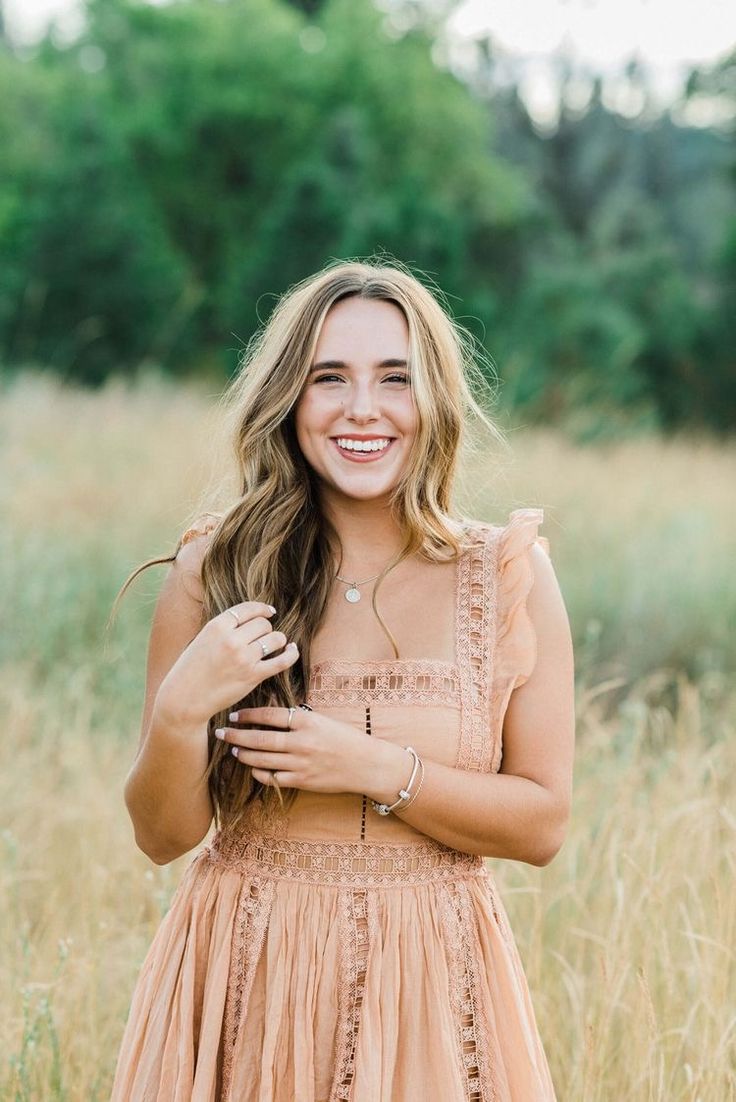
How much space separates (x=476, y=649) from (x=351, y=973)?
0.54m

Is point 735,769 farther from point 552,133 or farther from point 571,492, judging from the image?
point 552,133

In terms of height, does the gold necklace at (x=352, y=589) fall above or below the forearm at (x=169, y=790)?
above

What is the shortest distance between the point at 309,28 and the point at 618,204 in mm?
9594

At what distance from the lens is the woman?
184 cm

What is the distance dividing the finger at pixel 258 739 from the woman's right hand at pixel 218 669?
0.20 ft

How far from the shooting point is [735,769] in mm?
3635

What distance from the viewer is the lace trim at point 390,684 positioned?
1965 millimetres

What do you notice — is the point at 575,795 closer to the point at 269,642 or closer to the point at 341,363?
the point at 341,363

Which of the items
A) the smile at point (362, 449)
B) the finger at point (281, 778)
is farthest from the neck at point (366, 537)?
the finger at point (281, 778)

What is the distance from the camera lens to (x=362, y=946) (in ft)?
6.19

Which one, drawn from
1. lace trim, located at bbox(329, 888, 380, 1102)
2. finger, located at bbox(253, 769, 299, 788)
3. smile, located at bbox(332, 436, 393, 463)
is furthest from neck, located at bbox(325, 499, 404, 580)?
lace trim, located at bbox(329, 888, 380, 1102)

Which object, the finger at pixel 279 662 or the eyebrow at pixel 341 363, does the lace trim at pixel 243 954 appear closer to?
the finger at pixel 279 662

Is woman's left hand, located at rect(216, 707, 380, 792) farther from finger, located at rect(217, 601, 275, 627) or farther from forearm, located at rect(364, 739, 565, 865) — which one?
finger, located at rect(217, 601, 275, 627)

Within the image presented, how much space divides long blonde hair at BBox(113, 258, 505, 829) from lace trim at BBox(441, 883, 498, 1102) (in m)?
0.41
